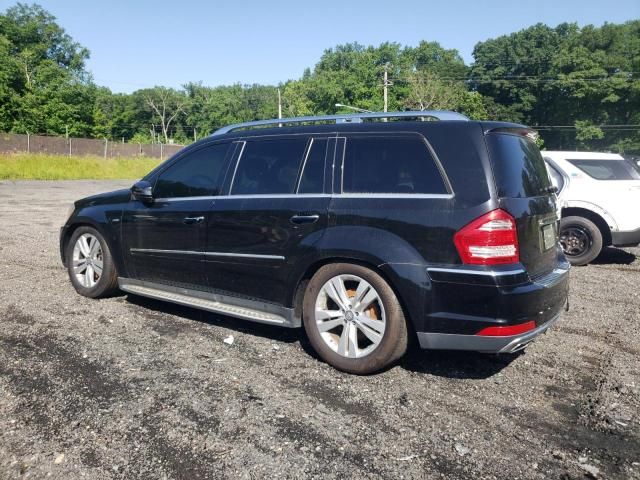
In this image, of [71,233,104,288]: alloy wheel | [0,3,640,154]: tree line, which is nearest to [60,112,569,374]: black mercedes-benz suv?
[71,233,104,288]: alloy wheel

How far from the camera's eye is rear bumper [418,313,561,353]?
3.27 m

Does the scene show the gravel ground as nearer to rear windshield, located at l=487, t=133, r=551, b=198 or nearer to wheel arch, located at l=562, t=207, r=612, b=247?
rear windshield, located at l=487, t=133, r=551, b=198

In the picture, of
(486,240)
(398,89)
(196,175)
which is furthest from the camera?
(398,89)

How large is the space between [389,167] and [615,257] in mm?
6941

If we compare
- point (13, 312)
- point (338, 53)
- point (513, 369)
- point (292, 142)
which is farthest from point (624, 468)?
point (338, 53)

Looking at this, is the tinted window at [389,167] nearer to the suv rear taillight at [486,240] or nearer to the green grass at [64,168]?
the suv rear taillight at [486,240]

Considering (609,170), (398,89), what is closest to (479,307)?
(609,170)

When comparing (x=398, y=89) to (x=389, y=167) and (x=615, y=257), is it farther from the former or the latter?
(x=389, y=167)

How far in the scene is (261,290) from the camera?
4137 mm

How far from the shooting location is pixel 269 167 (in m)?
4.29

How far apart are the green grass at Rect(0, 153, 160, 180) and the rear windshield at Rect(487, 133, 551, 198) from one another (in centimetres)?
3161

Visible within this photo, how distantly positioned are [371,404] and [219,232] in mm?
1911

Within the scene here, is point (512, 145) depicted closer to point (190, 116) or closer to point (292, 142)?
Answer: point (292, 142)

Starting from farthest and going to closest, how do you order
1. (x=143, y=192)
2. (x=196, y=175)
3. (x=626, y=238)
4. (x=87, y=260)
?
(x=626, y=238), (x=87, y=260), (x=143, y=192), (x=196, y=175)
